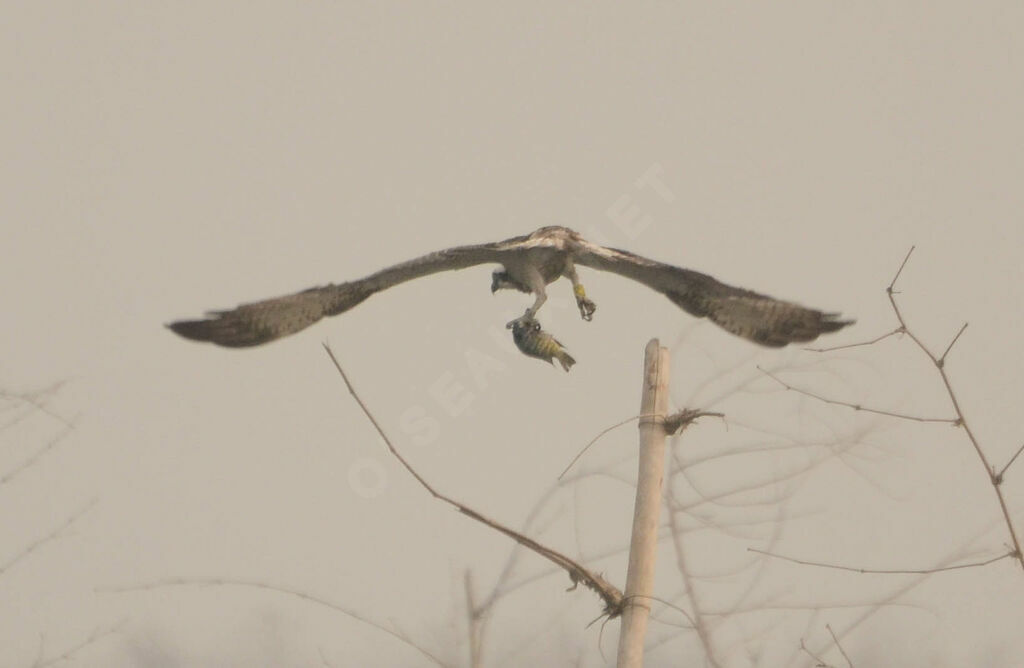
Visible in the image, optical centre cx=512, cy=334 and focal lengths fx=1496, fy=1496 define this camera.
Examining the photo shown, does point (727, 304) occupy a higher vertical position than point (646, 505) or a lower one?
higher

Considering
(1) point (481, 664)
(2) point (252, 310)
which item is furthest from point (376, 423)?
(2) point (252, 310)

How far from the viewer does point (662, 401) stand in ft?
20.4

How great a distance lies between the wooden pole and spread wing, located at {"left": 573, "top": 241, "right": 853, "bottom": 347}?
0.99 meters

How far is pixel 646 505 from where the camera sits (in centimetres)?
603

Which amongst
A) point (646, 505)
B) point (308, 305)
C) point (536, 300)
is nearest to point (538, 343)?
point (536, 300)

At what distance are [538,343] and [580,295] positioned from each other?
A: 559 millimetres

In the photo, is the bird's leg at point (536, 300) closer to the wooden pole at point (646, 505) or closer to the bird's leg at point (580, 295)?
the bird's leg at point (580, 295)

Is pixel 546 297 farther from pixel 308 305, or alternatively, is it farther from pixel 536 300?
pixel 308 305

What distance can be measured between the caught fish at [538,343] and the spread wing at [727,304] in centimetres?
49

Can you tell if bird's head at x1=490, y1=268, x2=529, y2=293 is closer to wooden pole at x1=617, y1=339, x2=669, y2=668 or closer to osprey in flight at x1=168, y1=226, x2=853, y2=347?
osprey in flight at x1=168, y1=226, x2=853, y2=347

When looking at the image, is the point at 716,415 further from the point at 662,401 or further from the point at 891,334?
the point at 891,334

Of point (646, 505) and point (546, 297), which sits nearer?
point (646, 505)

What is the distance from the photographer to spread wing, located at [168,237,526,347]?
7406mm

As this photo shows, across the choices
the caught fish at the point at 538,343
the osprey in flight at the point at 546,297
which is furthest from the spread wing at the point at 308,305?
the caught fish at the point at 538,343
